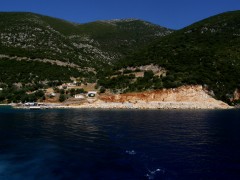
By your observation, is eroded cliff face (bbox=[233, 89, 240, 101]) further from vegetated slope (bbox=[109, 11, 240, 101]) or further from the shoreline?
the shoreline

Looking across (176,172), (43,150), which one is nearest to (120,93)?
(43,150)

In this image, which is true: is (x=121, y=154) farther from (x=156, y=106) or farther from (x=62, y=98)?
(x=62, y=98)

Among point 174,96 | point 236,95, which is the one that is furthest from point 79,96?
point 236,95

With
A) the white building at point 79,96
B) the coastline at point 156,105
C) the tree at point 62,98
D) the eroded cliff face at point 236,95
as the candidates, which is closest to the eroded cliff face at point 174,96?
the coastline at point 156,105

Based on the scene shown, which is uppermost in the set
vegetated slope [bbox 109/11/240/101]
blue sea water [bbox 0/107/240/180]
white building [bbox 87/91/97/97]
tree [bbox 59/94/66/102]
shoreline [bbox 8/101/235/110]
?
vegetated slope [bbox 109/11/240/101]

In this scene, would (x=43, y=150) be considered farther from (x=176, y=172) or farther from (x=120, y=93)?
(x=120, y=93)

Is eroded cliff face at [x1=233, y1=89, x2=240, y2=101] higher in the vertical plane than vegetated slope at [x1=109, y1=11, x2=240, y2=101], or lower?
lower

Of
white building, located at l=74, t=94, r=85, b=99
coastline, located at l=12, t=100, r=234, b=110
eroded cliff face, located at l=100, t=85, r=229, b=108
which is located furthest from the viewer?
white building, located at l=74, t=94, r=85, b=99

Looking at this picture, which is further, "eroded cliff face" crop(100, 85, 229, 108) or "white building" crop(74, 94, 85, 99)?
"white building" crop(74, 94, 85, 99)

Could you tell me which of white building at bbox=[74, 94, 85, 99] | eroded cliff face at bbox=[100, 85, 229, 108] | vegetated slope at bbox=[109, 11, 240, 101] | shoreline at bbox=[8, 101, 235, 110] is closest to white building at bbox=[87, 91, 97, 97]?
white building at bbox=[74, 94, 85, 99]
